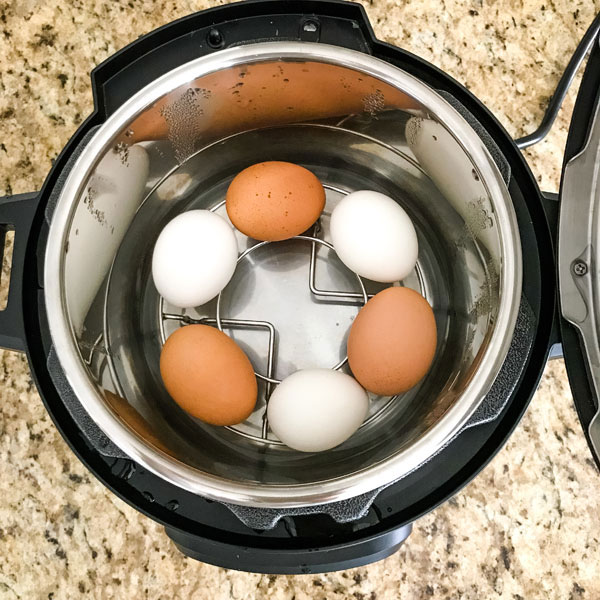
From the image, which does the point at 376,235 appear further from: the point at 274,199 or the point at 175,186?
the point at 175,186

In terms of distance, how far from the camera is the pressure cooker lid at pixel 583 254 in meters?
0.53

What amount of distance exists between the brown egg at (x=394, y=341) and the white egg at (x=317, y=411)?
0.03 meters

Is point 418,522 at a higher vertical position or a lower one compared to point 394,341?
lower

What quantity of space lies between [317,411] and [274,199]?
0.78 ft

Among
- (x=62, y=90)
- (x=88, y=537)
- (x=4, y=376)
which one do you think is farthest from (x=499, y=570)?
(x=62, y=90)

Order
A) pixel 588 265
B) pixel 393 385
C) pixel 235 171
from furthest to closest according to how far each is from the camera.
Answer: pixel 235 171 → pixel 393 385 → pixel 588 265

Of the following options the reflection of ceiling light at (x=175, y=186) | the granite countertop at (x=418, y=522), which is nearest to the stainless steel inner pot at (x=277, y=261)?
the reflection of ceiling light at (x=175, y=186)

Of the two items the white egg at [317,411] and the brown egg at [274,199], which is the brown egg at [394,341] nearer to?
the white egg at [317,411]

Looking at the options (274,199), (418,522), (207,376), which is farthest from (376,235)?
(418,522)

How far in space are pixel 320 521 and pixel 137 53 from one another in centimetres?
51

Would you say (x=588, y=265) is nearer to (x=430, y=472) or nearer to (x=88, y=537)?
(x=430, y=472)

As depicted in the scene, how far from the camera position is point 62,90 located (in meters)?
0.77

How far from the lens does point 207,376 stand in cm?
63

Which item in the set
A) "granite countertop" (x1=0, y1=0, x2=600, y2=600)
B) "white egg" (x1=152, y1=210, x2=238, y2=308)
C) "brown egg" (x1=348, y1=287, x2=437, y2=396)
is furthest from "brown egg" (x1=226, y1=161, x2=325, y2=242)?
"granite countertop" (x1=0, y1=0, x2=600, y2=600)
